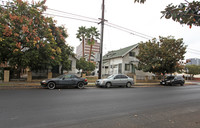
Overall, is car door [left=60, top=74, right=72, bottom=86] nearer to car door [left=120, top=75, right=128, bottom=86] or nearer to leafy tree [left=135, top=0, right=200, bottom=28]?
car door [left=120, top=75, right=128, bottom=86]

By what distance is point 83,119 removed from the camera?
447cm

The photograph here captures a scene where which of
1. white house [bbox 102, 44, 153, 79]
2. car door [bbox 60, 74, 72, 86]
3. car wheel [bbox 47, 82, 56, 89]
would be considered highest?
white house [bbox 102, 44, 153, 79]

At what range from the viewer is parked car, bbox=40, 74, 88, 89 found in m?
11.8

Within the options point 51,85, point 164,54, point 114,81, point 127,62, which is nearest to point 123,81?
point 114,81

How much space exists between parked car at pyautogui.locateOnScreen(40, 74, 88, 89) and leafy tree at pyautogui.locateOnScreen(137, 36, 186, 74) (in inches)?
500

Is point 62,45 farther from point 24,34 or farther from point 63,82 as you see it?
point 63,82

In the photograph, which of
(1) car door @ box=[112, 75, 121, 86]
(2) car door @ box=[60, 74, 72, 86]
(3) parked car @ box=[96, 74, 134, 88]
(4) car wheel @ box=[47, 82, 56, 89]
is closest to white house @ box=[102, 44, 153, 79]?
(3) parked car @ box=[96, 74, 134, 88]

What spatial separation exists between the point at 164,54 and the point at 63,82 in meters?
16.0

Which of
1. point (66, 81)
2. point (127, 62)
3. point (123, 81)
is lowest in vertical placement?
point (123, 81)

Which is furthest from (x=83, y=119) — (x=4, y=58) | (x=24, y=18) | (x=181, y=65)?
(x=181, y=65)

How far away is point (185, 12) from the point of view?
14.7 feet

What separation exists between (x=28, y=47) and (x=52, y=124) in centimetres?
1204

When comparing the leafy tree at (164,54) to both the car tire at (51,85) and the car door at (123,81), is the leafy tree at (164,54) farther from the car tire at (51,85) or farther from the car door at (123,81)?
the car tire at (51,85)

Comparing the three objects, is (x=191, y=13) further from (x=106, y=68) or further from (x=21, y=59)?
(x=106, y=68)
